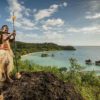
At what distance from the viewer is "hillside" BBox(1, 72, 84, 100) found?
10703 millimetres

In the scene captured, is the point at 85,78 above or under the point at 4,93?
under

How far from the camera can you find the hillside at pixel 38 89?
10.7 meters

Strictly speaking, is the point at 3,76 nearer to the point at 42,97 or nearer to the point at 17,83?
the point at 17,83

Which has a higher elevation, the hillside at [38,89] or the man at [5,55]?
the man at [5,55]

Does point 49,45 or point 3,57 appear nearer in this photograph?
point 3,57

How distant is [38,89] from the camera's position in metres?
11.0

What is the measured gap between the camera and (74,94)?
11.7 metres

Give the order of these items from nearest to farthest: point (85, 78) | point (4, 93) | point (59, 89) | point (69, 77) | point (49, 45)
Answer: point (4, 93) < point (59, 89) < point (69, 77) < point (85, 78) < point (49, 45)

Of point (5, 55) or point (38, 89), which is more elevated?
point (5, 55)

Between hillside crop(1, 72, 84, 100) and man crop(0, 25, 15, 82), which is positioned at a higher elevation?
man crop(0, 25, 15, 82)

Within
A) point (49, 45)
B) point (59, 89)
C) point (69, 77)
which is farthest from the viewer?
point (49, 45)

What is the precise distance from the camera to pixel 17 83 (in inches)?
444

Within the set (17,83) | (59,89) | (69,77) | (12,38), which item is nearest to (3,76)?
(17,83)

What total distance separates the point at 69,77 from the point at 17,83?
44.2 feet
